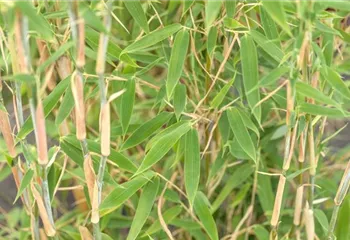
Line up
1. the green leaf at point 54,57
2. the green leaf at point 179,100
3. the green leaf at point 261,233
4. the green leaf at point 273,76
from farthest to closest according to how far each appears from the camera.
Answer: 1. the green leaf at point 261,233
2. the green leaf at point 179,100
3. the green leaf at point 273,76
4. the green leaf at point 54,57

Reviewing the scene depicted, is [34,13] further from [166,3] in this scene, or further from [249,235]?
[249,235]

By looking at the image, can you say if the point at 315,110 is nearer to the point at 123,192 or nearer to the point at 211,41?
the point at 211,41

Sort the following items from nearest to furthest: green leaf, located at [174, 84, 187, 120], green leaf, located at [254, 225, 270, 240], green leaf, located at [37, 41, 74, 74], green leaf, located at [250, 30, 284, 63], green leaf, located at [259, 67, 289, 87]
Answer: green leaf, located at [37, 41, 74, 74] → green leaf, located at [259, 67, 289, 87] → green leaf, located at [250, 30, 284, 63] → green leaf, located at [174, 84, 187, 120] → green leaf, located at [254, 225, 270, 240]

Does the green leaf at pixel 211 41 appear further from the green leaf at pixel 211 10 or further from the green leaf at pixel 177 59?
the green leaf at pixel 211 10

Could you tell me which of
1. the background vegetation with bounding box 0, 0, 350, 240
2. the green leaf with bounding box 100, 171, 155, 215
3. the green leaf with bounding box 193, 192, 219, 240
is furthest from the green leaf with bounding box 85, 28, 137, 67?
the green leaf with bounding box 193, 192, 219, 240

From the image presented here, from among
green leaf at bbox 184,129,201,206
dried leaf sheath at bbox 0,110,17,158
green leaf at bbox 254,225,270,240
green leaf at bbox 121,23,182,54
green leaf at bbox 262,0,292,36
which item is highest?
green leaf at bbox 262,0,292,36

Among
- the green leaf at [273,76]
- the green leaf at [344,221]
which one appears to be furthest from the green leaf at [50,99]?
the green leaf at [344,221]

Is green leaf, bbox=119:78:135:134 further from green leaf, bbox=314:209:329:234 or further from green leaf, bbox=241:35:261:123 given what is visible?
green leaf, bbox=314:209:329:234

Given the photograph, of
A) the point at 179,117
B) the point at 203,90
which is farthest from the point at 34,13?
the point at 203,90
